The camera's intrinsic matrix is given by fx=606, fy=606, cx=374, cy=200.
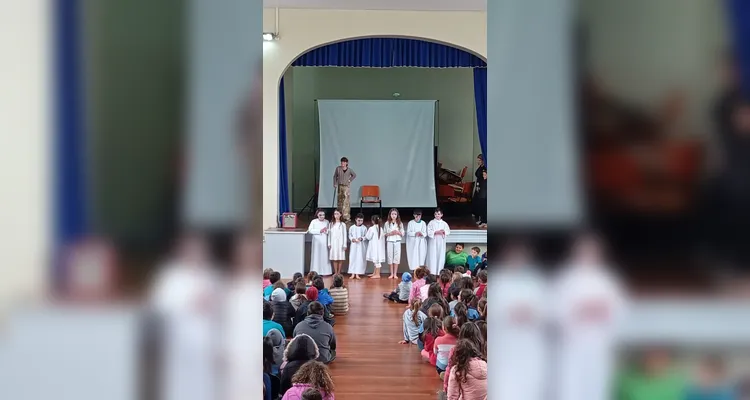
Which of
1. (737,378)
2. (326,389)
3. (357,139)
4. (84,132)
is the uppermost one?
(357,139)

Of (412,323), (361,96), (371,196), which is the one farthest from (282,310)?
(361,96)

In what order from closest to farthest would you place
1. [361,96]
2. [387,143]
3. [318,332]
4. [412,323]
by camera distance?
[318,332]
[412,323]
[387,143]
[361,96]

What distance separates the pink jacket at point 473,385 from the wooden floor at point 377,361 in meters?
0.87

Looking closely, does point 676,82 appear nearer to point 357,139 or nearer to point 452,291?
point 452,291

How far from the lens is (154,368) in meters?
1.24

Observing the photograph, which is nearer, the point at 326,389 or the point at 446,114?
the point at 326,389

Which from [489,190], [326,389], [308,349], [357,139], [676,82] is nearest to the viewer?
[676,82]

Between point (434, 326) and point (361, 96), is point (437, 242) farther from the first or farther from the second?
point (361, 96)

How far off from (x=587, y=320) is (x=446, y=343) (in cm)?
276

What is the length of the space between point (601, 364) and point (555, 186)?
1.24 ft

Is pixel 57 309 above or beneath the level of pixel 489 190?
beneath

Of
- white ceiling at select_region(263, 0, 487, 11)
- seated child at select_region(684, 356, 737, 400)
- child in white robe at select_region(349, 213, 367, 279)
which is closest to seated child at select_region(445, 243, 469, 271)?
child in white robe at select_region(349, 213, 367, 279)

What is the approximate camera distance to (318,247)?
27.6 ft

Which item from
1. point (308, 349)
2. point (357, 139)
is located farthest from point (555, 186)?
point (357, 139)
